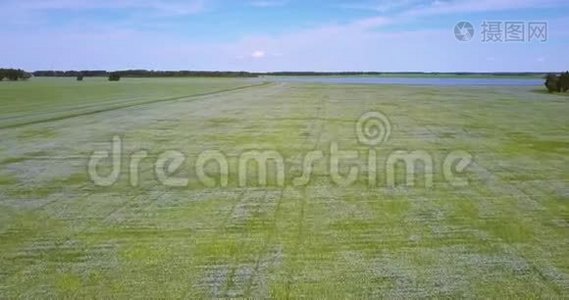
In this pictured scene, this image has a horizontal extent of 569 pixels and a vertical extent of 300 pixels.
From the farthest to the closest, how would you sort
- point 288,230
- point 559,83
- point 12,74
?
point 12,74 → point 559,83 → point 288,230

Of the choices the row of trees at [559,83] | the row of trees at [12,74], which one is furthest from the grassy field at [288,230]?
the row of trees at [12,74]

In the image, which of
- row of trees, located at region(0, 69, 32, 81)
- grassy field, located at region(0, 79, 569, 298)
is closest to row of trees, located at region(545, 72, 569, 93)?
grassy field, located at region(0, 79, 569, 298)

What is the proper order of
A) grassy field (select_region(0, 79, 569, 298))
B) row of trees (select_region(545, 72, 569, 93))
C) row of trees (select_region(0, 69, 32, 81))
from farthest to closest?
row of trees (select_region(0, 69, 32, 81))
row of trees (select_region(545, 72, 569, 93))
grassy field (select_region(0, 79, 569, 298))

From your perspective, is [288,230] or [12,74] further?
[12,74]

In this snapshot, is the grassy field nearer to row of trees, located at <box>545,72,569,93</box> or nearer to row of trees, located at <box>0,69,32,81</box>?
row of trees, located at <box>545,72,569,93</box>

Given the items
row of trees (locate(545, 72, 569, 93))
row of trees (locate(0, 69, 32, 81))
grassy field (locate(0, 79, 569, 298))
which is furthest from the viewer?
row of trees (locate(0, 69, 32, 81))

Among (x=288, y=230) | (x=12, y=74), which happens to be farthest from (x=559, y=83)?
(x=12, y=74)

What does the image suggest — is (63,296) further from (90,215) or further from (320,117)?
(320,117)

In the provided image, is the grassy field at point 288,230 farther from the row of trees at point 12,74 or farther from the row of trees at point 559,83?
the row of trees at point 12,74

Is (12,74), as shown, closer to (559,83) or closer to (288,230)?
(559,83)

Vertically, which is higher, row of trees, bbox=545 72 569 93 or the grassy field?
row of trees, bbox=545 72 569 93

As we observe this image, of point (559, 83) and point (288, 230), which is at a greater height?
point (559, 83)

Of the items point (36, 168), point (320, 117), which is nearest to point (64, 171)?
point (36, 168)
